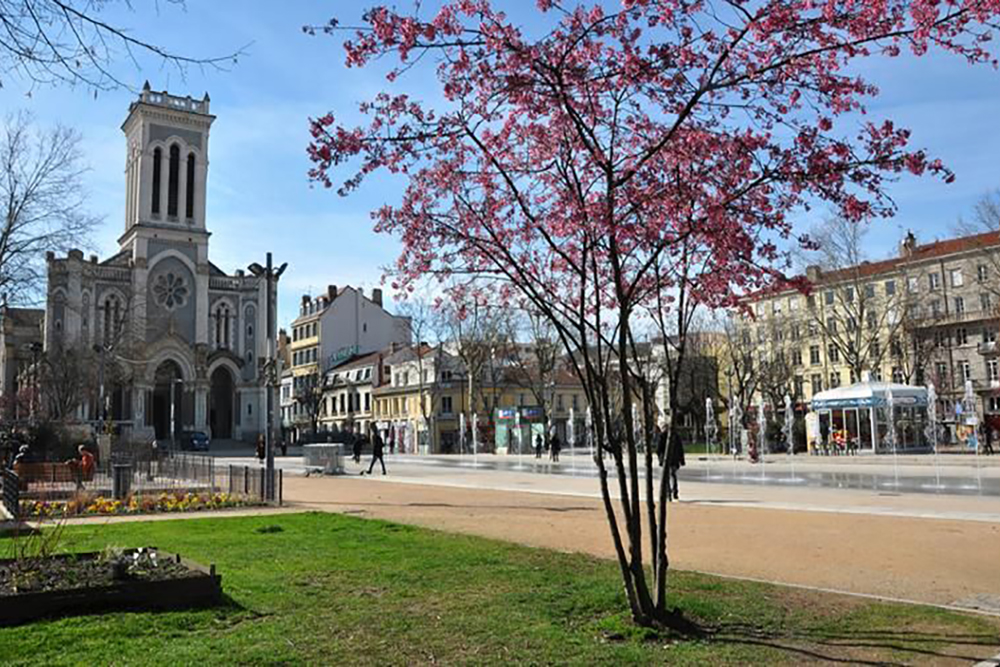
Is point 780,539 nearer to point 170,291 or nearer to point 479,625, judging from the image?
point 479,625

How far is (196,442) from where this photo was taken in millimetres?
69062

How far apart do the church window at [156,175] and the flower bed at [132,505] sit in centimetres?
6290

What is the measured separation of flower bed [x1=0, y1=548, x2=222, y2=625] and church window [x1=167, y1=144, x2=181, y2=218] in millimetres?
74740

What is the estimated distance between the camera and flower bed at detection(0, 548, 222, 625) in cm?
766

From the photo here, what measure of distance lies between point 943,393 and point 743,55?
250 ft

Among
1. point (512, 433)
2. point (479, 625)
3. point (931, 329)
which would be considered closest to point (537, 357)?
point (512, 433)

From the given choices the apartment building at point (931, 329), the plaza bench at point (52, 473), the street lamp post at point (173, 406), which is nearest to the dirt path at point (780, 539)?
the plaza bench at point (52, 473)

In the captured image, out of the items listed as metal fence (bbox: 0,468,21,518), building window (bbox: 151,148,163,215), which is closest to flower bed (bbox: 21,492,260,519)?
metal fence (bbox: 0,468,21,518)

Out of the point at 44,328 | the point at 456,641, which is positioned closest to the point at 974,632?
the point at 456,641

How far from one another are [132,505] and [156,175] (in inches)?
2568

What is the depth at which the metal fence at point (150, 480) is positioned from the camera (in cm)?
2111

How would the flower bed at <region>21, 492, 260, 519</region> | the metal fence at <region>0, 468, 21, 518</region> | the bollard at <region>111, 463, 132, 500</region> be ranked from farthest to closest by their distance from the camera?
1. the bollard at <region>111, 463, 132, 500</region>
2. the flower bed at <region>21, 492, 260, 519</region>
3. the metal fence at <region>0, 468, 21, 518</region>

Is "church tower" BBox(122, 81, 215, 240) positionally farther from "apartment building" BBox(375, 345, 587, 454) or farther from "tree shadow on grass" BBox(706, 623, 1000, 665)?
"tree shadow on grass" BBox(706, 623, 1000, 665)

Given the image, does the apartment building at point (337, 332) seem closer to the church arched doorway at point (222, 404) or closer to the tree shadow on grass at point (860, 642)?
the church arched doorway at point (222, 404)
